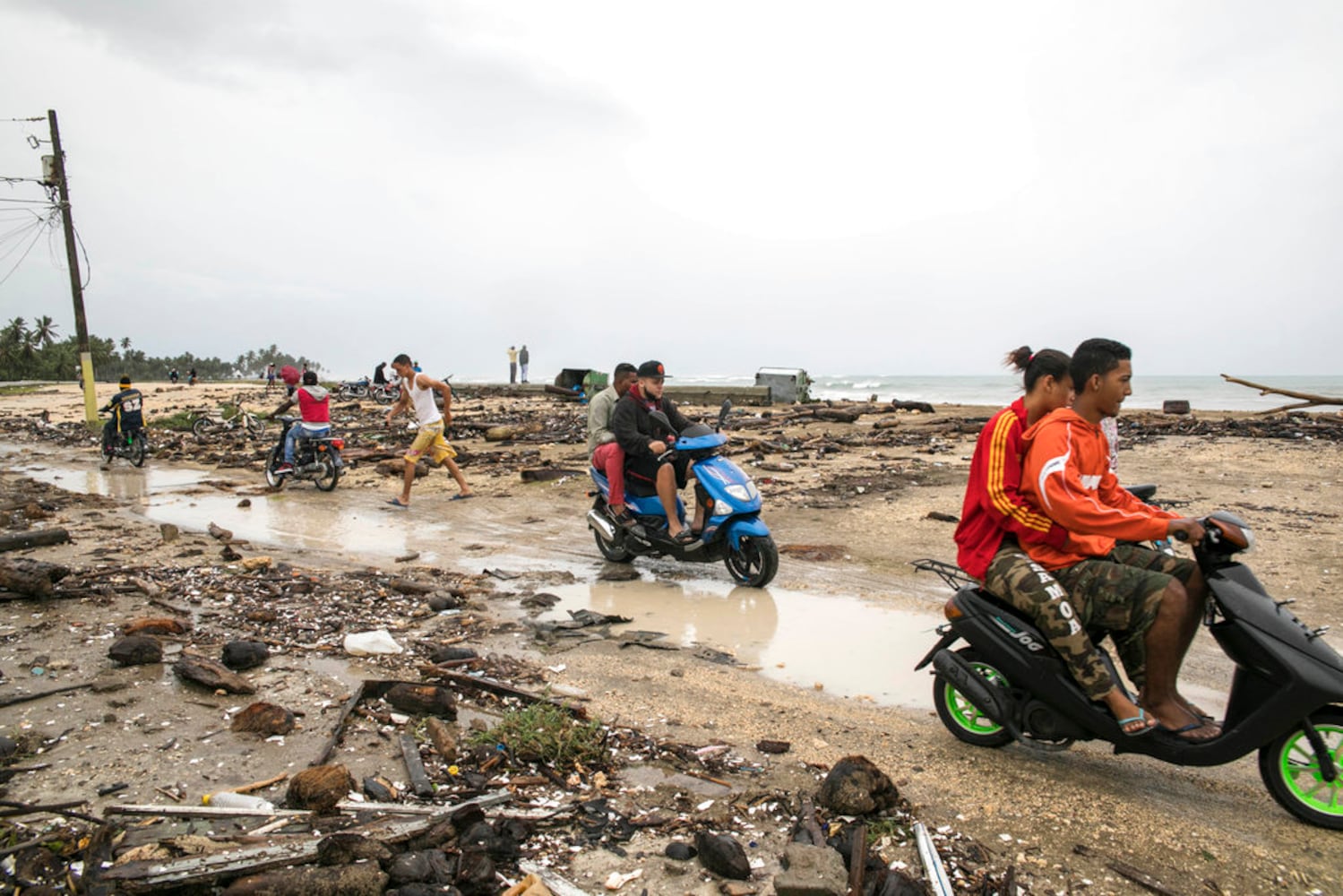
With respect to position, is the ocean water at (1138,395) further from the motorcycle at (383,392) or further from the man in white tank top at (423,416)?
the man in white tank top at (423,416)

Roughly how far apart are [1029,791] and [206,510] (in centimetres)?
1084

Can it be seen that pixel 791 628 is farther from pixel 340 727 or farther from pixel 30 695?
pixel 30 695

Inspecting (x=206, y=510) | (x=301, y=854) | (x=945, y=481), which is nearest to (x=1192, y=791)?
(x=301, y=854)

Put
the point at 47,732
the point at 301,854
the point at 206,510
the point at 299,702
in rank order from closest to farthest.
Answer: the point at 301,854
the point at 47,732
the point at 299,702
the point at 206,510

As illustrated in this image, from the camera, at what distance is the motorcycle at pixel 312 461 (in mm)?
12727

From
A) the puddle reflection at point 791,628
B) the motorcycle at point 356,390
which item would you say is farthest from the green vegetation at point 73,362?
the puddle reflection at point 791,628

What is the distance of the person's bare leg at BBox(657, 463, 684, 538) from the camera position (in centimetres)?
738

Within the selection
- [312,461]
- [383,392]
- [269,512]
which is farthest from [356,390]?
[269,512]

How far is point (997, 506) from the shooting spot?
12.2 ft

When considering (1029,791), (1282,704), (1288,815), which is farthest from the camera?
(1029,791)

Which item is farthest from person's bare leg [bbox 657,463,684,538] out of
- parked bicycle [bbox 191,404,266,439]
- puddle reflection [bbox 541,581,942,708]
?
parked bicycle [bbox 191,404,266,439]

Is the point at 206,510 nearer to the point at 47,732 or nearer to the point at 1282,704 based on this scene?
the point at 47,732

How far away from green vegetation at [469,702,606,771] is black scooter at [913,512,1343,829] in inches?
66.4

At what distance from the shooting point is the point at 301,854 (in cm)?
271
